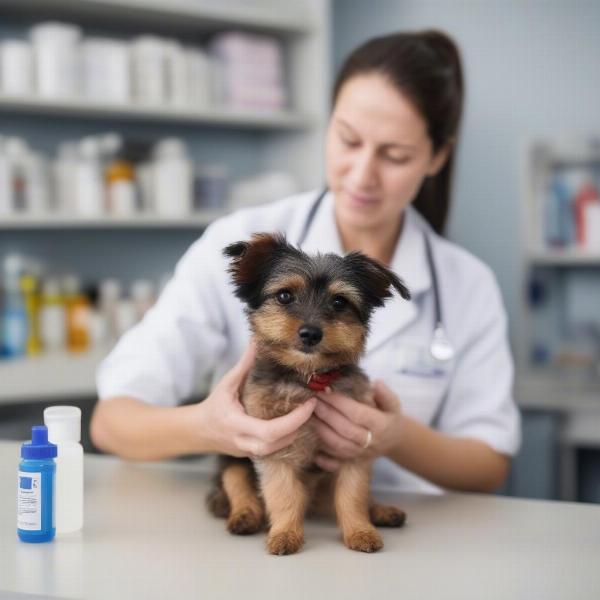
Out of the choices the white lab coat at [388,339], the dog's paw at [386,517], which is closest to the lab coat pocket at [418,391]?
the white lab coat at [388,339]

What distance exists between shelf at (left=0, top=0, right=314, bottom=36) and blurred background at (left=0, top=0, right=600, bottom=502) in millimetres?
14

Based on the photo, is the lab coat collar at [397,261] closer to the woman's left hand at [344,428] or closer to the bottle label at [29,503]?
the woman's left hand at [344,428]

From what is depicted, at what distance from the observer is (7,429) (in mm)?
2727

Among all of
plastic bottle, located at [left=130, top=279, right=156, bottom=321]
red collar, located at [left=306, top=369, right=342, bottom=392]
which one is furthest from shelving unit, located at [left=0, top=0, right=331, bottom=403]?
red collar, located at [left=306, top=369, right=342, bottom=392]

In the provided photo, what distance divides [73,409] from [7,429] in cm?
171

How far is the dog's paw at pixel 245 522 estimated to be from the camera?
1181 mm

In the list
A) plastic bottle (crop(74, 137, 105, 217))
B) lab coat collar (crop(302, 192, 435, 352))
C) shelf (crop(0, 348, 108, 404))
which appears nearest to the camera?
lab coat collar (crop(302, 192, 435, 352))

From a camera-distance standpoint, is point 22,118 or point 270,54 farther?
point 270,54

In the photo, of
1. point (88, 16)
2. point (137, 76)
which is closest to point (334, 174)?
point (137, 76)

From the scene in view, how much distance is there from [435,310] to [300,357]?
0.74 meters

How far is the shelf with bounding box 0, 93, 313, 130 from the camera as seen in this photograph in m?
3.16

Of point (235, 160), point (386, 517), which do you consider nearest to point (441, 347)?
point (386, 517)

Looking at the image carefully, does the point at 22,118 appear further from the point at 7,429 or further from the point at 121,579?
the point at 121,579

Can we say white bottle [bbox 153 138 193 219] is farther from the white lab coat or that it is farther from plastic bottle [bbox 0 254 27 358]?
the white lab coat
